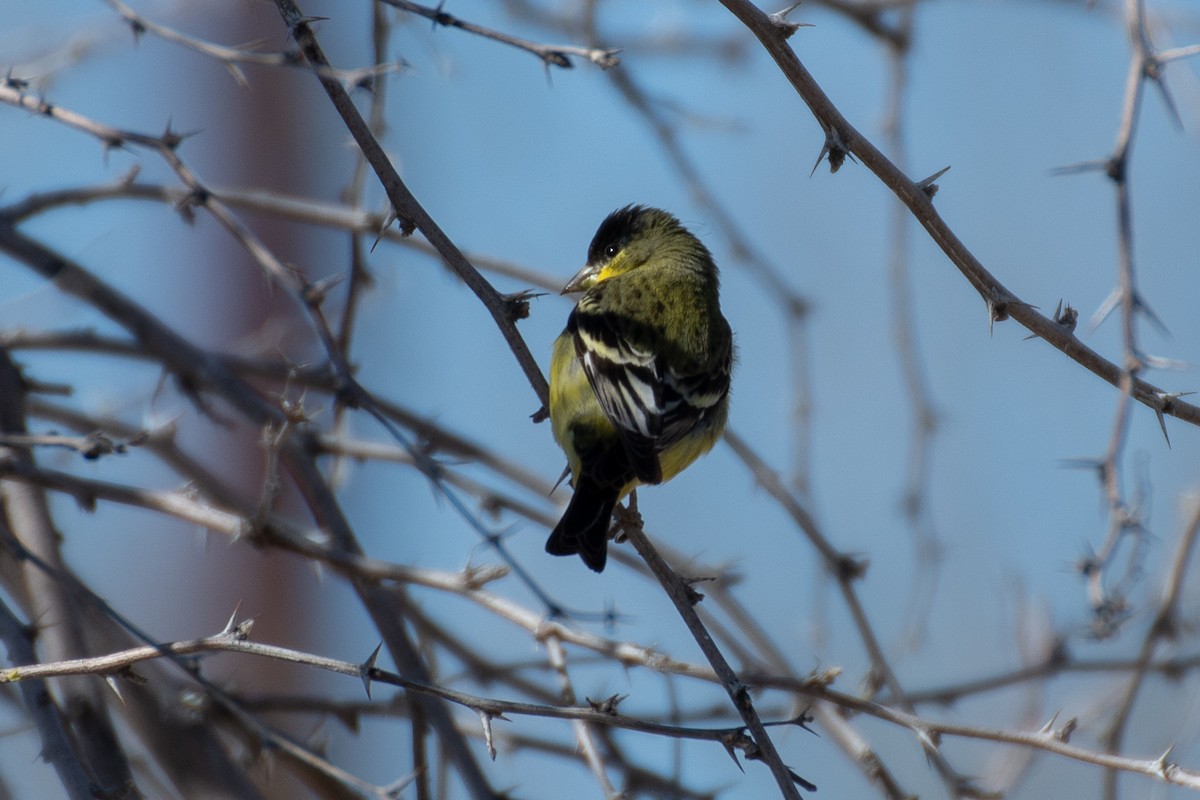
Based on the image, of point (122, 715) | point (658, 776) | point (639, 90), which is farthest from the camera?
point (639, 90)

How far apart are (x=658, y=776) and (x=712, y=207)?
2.03m

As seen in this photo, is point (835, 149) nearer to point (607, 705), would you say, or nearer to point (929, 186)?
point (929, 186)

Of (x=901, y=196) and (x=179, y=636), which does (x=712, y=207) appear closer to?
(x=901, y=196)

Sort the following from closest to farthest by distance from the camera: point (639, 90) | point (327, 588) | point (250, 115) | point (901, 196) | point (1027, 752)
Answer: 1. point (901, 196)
2. point (1027, 752)
3. point (639, 90)
4. point (327, 588)
5. point (250, 115)

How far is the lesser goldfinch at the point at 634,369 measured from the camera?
11.4 ft

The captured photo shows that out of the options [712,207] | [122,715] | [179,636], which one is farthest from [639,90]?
[179,636]

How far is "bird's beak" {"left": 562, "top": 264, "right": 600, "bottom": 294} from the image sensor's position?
15.0 ft

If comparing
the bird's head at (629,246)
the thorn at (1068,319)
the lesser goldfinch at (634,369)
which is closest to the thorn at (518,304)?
the lesser goldfinch at (634,369)

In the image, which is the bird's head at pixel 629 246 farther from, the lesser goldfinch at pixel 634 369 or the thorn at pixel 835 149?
the thorn at pixel 835 149

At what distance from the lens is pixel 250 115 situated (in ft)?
31.6

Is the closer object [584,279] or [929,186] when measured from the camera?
[929,186]

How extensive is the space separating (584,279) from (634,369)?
110 cm

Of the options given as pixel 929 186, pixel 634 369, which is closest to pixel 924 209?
pixel 929 186

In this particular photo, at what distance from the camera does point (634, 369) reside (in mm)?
3963
